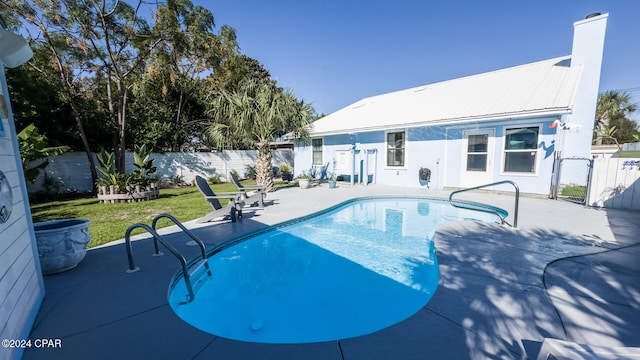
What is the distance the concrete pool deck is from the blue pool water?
1.89ft

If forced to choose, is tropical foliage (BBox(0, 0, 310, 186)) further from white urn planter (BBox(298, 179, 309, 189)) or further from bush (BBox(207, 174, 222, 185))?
bush (BBox(207, 174, 222, 185))

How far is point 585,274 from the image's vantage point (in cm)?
343

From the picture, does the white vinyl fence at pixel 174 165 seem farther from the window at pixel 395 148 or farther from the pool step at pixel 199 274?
the pool step at pixel 199 274

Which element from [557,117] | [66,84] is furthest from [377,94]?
[66,84]

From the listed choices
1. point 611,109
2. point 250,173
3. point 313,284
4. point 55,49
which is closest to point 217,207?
point 313,284

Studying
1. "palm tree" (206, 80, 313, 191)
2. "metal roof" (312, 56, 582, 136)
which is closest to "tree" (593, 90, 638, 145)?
"metal roof" (312, 56, 582, 136)

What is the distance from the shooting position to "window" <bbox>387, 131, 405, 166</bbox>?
41.9 ft

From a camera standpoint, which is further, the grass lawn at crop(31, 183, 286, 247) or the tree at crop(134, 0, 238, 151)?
the tree at crop(134, 0, 238, 151)

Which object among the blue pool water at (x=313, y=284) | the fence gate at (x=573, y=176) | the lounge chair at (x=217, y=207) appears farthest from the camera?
the fence gate at (x=573, y=176)

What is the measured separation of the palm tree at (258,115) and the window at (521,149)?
313 inches

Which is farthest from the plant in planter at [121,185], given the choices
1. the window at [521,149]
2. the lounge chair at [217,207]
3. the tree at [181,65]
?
the window at [521,149]

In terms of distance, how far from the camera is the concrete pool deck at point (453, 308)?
219 cm

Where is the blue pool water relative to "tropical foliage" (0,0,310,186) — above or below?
below

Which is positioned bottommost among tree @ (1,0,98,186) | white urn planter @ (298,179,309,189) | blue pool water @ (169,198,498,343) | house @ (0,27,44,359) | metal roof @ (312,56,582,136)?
blue pool water @ (169,198,498,343)
